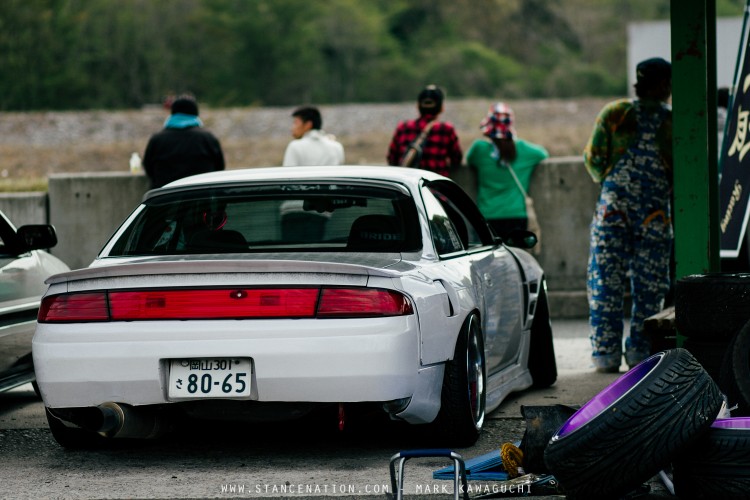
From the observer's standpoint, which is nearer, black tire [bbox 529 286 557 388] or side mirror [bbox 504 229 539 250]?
side mirror [bbox 504 229 539 250]

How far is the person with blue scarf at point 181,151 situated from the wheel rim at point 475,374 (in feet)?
17.9

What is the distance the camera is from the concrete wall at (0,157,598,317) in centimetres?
1248

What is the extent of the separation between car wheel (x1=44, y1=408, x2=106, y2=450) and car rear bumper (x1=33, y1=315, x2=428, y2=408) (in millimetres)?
601

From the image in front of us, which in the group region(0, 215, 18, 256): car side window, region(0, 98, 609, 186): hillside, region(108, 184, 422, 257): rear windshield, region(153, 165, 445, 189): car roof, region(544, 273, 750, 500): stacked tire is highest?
region(153, 165, 445, 189): car roof

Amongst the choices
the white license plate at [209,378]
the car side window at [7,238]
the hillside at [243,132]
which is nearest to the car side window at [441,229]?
the white license plate at [209,378]

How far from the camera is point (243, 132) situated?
4909cm

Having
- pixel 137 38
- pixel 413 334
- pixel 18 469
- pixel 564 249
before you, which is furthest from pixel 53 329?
pixel 137 38

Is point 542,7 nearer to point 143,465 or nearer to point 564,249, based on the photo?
point 564,249

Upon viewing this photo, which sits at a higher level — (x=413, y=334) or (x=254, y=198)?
(x=254, y=198)

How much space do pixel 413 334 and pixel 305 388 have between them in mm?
496

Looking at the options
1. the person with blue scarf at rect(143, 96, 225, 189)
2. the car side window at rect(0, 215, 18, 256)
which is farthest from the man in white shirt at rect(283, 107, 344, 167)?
the car side window at rect(0, 215, 18, 256)

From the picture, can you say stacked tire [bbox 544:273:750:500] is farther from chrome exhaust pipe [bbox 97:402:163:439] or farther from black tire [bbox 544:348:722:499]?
chrome exhaust pipe [bbox 97:402:163:439]

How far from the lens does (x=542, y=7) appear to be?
4237 inches

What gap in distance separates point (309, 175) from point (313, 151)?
15.2 feet
